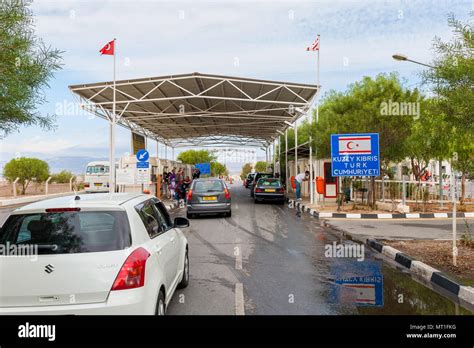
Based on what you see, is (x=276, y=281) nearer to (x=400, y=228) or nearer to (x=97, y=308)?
(x=97, y=308)

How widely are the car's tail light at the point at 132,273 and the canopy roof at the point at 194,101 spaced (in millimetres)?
18353

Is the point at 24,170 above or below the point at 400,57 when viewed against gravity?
below

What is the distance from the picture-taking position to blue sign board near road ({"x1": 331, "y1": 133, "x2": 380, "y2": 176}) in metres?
15.2

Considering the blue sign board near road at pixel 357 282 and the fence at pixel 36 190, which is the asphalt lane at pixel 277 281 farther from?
the fence at pixel 36 190

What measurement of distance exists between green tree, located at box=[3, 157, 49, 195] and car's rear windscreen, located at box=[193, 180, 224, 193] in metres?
22.4

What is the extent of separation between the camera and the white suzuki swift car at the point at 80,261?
3312mm

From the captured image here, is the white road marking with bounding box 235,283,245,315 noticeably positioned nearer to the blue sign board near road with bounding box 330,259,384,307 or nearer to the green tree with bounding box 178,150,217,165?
the blue sign board near road with bounding box 330,259,384,307

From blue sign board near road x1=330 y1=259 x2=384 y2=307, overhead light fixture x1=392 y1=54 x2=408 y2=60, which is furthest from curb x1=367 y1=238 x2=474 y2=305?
overhead light fixture x1=392 y1=54 x2=408 y2=60

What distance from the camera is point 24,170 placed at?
31734 millimetres

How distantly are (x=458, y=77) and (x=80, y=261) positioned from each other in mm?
6692

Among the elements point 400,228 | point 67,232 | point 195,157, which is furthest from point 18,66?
point 195,157

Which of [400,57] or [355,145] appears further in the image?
[355,145]

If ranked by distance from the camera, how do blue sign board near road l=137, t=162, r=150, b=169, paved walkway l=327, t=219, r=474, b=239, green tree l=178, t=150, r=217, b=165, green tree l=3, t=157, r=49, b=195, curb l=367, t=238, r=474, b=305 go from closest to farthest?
1. curb l=367, t=238, r=474, b=305
2. paved walkway l=327, t=219, r=474, b=239
3. blue sign board near road l=137, t=162, r=150, b=169
4. green tree l=3, t=157, r=49, b=195
5. green tree l=178, t=150, r=217, b=165
